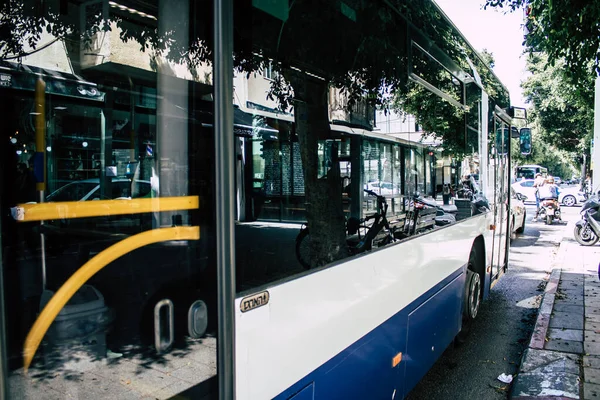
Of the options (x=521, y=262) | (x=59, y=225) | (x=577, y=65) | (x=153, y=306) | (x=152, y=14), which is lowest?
(x=521, y=262)

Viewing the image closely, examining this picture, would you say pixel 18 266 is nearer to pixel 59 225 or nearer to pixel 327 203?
pixel 59 225

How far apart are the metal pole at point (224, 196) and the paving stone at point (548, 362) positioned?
392 cm

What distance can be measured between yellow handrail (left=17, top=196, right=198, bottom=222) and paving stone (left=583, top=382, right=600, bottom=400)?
3965 millimetres

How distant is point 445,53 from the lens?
13.4 ft

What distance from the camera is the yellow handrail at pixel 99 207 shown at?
1432mm

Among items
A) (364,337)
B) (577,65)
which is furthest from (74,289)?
(577,65)

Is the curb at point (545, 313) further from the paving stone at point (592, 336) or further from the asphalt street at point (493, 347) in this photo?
the paving stone at point (592, 336)

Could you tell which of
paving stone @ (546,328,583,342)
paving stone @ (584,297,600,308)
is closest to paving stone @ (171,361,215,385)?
paving stone @ (546,328,583,342)

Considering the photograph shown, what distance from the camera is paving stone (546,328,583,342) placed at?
17.9 ft

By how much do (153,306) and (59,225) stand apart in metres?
0.39

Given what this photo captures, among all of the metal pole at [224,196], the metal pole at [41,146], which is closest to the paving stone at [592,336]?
the metal pole at [224,196]

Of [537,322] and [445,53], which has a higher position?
[445,53]

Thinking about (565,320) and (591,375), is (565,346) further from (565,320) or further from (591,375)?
(565,320)

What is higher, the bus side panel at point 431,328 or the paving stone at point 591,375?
the bus side panel at point 431,328
